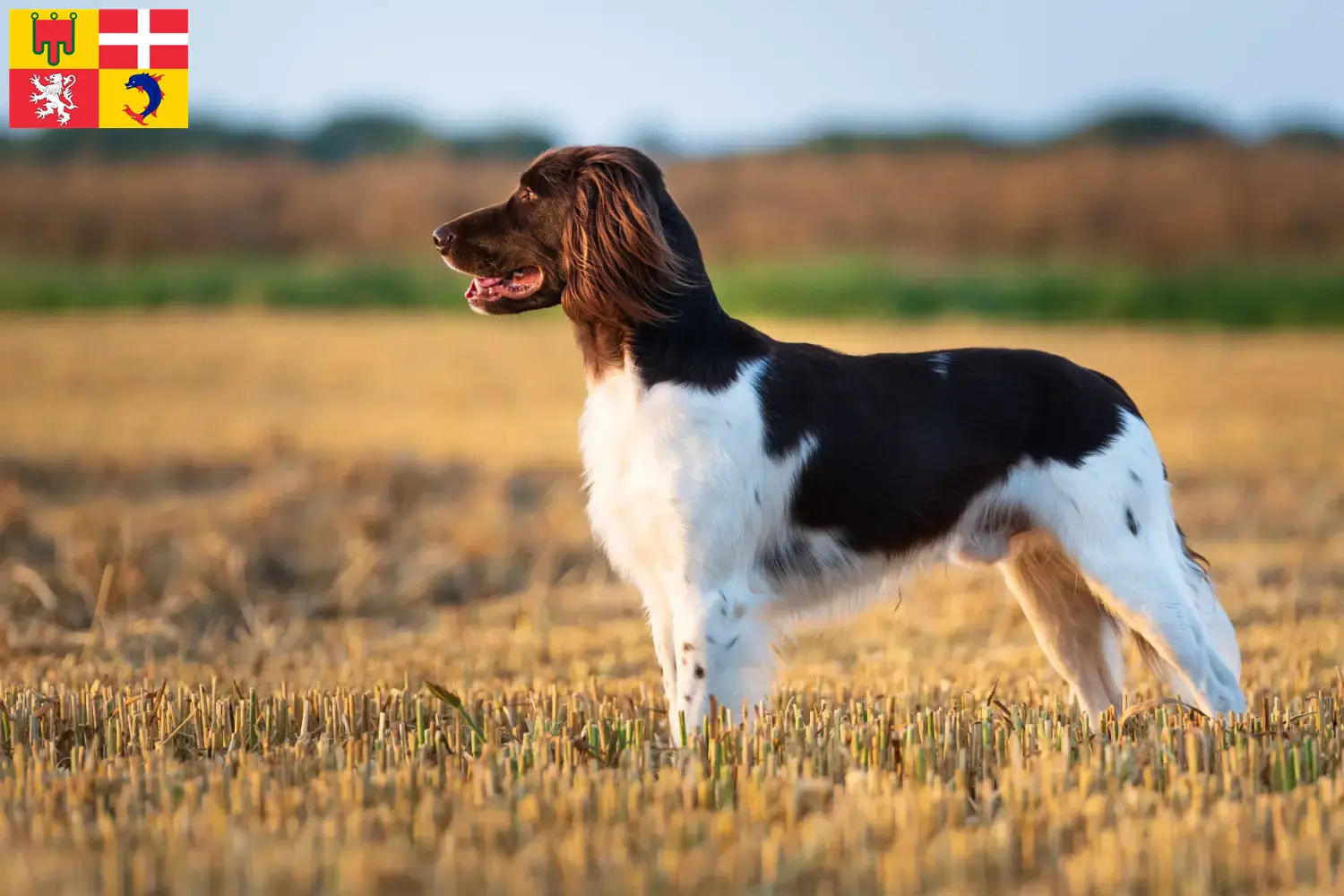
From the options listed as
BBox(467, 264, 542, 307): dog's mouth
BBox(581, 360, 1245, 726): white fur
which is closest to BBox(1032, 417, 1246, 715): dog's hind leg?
BBox(581, 360, 1245, 726): white fur

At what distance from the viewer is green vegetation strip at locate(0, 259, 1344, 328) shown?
84.3 feet

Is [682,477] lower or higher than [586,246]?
lower

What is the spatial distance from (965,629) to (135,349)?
46.6 ft

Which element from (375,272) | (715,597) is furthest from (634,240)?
(375,272)

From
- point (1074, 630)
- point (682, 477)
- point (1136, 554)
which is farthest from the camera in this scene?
point (1074, 630)

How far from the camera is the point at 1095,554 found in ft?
17.0

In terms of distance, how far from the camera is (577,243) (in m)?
4.92

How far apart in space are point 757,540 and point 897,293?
21243mm

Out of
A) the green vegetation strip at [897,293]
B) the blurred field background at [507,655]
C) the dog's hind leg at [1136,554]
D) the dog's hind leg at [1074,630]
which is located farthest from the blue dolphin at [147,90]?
the green vegetation strip at [897,293]

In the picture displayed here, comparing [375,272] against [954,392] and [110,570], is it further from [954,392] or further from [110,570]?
[954,392]

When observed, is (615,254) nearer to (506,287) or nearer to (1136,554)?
Result: (506,287)

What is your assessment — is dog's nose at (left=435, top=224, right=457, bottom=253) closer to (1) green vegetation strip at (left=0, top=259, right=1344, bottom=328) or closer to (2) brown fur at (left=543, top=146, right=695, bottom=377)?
(2) brown fur at (left=543, top=146, right=695, bottom=377)

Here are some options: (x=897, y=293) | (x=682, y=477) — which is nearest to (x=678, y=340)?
(x=682, y=477)

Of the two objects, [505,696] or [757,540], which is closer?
[757,540]
